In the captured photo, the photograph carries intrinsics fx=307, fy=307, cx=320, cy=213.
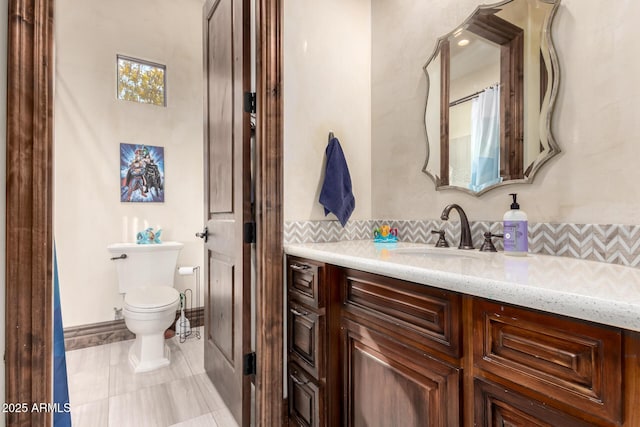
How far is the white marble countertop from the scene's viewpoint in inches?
20.0

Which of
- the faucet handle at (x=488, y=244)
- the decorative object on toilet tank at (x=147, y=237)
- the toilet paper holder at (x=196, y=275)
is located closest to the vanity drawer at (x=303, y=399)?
the faucet handle at (x=488, y=244)

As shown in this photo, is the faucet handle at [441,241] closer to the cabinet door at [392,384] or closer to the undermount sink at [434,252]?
the undermount sink at [434,252]

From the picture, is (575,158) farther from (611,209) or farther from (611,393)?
(611,393)

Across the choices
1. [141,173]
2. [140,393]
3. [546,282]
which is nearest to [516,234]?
[546,282]

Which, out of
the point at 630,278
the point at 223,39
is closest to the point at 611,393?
the point at 630,278

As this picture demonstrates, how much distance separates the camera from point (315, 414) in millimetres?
1260

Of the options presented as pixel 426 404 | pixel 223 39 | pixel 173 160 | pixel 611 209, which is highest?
pixel 223 39

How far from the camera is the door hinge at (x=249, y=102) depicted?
58.0 inches

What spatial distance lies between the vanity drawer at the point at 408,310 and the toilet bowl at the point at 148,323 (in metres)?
1.61

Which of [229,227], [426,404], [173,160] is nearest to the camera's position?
[426,404]

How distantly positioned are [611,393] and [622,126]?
2.74ft

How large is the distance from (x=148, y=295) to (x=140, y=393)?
67 centimetres

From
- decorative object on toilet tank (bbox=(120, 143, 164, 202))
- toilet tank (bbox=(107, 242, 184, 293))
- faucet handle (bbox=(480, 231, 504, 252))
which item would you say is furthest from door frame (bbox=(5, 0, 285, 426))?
decorative object on toilet tank (bbox=(120, 143, 164, 202))

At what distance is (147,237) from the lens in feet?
8.79
